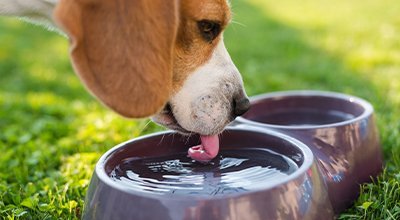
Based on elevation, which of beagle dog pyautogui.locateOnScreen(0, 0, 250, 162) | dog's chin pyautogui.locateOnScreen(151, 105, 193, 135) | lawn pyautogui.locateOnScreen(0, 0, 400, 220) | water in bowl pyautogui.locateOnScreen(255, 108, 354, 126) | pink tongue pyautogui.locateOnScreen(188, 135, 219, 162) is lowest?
lawn pyautogui.locateOnScreen(0, 0, 400, 220)

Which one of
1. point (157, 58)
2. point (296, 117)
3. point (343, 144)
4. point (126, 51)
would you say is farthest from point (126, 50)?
point (296, 117)

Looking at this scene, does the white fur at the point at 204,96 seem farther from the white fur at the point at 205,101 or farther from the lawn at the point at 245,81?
the lawn at the point at 245,81

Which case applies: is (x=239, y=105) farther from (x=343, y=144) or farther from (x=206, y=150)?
(x=343, y=144)

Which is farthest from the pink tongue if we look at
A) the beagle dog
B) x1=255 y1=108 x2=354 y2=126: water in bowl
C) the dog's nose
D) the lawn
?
x1=255 y1=108 x2=354 y2=126: water in bowl

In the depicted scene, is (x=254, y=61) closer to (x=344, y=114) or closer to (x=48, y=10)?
(x=344, y=114)

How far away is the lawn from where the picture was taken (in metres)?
2.73

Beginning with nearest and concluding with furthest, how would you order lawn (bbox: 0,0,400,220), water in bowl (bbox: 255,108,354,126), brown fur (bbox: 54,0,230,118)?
brown fur (bbox: 54,0,230,118) → lawn (bbox: 0,0,400,220) → water in bowl (bbox: 255,108,354,126)

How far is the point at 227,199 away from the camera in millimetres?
1938

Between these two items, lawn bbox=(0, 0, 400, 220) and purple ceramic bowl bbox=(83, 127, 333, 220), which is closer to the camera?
purple ceramic bowl bbox=(83, 127, 333, 220)

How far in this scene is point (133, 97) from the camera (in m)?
2.21

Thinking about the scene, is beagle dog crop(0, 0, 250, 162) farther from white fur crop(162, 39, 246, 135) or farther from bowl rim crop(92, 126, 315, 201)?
bowl rim crop(92, 126, 315, 201)

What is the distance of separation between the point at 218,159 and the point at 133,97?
485 mm

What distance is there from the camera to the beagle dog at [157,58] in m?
2.12

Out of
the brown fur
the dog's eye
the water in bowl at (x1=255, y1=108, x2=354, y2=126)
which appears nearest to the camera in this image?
the brown fur
